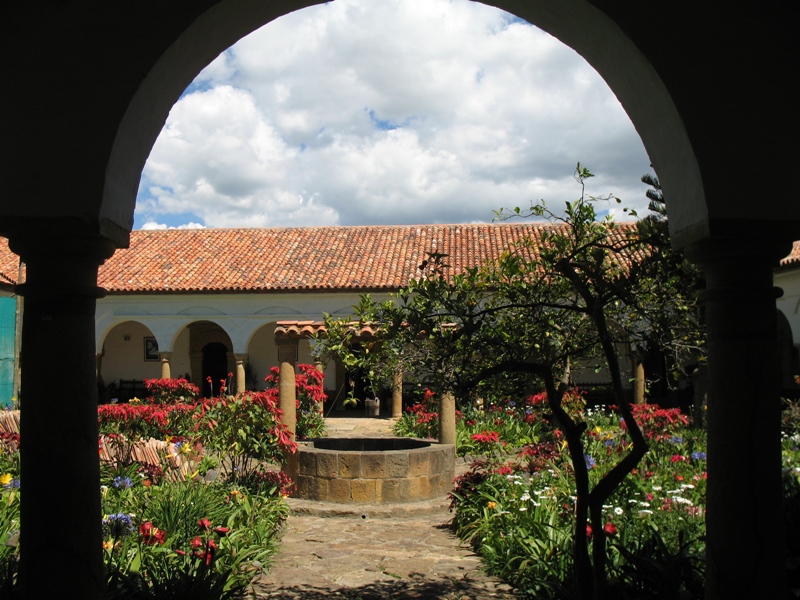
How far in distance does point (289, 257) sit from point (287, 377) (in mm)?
10621

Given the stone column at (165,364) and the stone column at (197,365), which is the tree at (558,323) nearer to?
the stone column at (165,364)

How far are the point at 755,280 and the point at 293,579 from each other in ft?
12.7

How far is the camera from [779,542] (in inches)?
102

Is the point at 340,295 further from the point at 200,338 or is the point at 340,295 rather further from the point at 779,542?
the point at 779,542

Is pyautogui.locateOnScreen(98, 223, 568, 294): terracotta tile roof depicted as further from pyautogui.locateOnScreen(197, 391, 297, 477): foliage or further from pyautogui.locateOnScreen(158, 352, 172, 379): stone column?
pyautogui.locateOnScreen(197, 391, 297, 477): foliage

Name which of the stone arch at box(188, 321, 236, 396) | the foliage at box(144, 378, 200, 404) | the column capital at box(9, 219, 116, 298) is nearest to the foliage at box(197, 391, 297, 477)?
the column capital at box(9, 219, 116, 298)

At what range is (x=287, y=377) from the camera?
35.1 feet

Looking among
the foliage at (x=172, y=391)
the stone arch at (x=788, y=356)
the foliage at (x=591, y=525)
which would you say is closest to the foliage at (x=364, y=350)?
the foliage at (x=591, y=525)

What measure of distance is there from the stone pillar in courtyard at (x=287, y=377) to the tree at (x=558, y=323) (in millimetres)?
7155

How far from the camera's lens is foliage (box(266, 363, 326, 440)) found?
1188 centimetres

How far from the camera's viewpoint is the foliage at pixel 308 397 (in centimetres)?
1188

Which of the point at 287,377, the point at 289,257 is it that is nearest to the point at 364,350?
the point at 287,377

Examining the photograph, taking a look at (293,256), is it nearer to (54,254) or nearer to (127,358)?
(127,358)

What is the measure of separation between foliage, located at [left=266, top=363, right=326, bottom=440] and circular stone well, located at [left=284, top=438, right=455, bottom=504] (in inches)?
126
